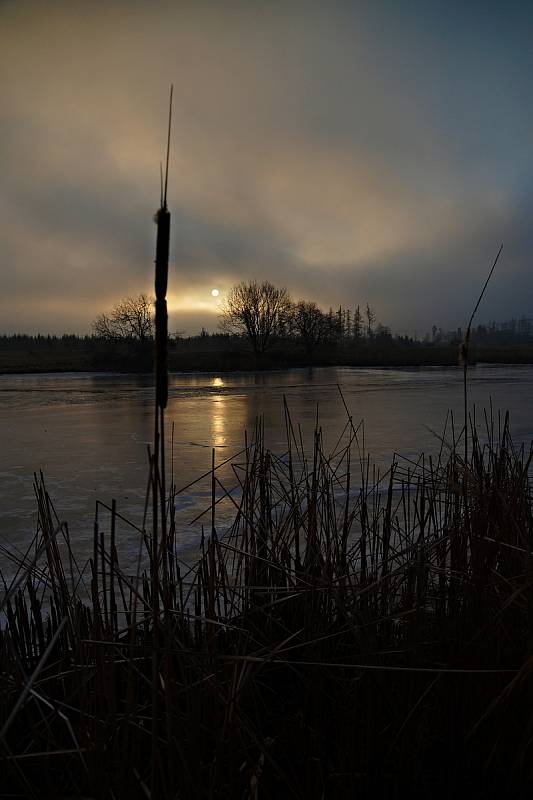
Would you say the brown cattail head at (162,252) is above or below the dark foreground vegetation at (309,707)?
above

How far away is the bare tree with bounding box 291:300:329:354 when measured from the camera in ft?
153

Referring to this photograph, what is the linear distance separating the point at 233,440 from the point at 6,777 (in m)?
7.48

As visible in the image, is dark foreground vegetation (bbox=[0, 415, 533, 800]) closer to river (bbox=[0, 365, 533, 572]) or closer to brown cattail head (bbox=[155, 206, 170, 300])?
brown cattail head (bbox=[155, 206, 170, 300])

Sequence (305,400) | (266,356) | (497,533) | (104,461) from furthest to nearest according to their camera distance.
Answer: (266,356) → (305,400) → (104,461) → (497,533)

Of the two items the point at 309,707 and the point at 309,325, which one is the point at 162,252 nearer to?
the point at 309,707

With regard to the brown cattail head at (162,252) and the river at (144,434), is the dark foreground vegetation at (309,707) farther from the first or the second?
the river at (144,434)

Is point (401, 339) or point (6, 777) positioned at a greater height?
point (401, 339)

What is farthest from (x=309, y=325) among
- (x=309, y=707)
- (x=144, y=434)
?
A: (x=309, y=707)

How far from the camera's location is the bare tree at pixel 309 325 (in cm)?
4669

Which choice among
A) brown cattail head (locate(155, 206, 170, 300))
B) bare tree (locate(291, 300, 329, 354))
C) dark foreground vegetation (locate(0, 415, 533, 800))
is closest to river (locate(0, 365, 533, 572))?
dark foreground vegetation (locate(0, 415, 533, 800))

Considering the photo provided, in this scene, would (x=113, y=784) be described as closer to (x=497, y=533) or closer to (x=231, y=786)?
(x=231, y=786)

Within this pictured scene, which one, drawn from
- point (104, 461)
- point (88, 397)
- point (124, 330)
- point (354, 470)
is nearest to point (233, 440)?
point (104, 461)

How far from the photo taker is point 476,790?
1.43 meters

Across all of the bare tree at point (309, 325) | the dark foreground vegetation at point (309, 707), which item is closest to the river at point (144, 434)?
the dark foreground vegetation at point (309, 707)
